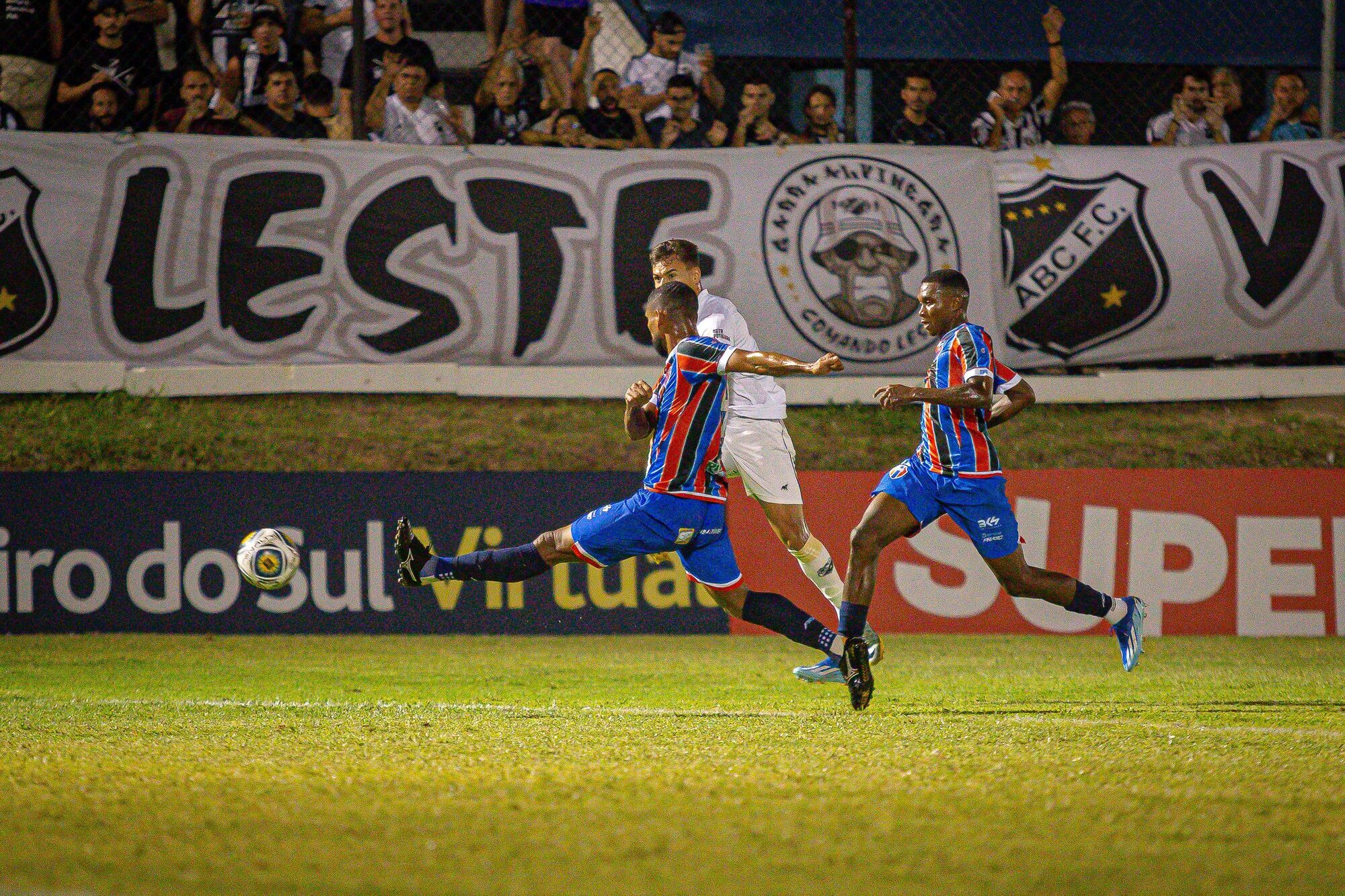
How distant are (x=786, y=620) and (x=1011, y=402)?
153 cm

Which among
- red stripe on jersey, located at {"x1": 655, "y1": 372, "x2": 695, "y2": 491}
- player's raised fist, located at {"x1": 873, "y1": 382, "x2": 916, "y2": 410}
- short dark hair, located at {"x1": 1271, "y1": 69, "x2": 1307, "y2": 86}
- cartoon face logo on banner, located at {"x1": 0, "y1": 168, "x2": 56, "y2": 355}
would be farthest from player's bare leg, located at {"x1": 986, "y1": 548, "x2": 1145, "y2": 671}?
cartoon face logo on banner, located at {"x1": 0, "y1": 168, "x2": 56, "y2": 355}

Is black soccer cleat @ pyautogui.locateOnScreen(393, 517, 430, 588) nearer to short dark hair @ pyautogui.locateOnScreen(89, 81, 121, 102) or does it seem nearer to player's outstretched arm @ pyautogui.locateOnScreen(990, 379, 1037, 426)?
player's outstretched arm @ pyautogui.locateOnScreen(990, 379, 1037, 426)

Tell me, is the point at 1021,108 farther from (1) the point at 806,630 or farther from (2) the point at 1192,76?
(1) the point at 806,630

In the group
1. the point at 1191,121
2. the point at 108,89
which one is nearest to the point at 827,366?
the point at 108,89

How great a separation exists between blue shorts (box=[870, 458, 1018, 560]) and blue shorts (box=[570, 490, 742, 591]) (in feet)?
3.11

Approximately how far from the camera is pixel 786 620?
20.9ft

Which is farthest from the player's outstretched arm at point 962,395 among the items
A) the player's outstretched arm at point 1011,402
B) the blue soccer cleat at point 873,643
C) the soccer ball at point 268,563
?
the soccer ball at point 268,563

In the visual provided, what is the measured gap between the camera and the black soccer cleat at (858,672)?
6285mm

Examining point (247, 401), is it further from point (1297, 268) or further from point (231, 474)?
point (1297, 268)

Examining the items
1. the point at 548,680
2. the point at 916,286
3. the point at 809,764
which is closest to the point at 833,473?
the point at 916,286

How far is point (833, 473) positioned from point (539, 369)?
2.72 meters

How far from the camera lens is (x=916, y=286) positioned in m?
11.7

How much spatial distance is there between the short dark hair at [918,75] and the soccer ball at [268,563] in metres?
7.08

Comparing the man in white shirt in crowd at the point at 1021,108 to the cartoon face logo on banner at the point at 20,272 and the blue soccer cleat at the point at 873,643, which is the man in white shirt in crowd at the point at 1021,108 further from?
the cartoon face logo on banner at the point at 20,272
